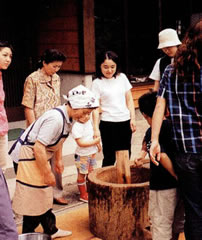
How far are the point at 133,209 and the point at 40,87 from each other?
65.5 inches

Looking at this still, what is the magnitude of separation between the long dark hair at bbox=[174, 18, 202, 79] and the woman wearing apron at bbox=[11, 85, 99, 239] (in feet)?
3.08

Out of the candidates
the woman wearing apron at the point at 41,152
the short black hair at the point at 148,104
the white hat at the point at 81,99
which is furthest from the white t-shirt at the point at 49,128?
the short black hair at the point at 148,104

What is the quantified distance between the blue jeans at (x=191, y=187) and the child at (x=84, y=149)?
1.83 m

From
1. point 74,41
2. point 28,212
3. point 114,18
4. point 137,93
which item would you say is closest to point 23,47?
point 74,41

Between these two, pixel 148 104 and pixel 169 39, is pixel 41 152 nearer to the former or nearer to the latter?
pixel 148 104

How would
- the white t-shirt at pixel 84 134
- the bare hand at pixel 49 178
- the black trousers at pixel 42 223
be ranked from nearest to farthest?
the bare hand at pixel 49 178
the black trousers at pixel 42 223
the white t-shirt at pixel 84 134

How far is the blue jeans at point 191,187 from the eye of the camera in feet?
10.4

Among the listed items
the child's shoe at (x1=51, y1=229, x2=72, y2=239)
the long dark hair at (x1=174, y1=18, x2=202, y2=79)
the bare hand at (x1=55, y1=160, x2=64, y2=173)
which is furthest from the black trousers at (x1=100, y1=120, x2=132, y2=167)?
the long dark hair at (x1=174, y1=18, x2=202, y2=79)

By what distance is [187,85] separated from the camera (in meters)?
3.14

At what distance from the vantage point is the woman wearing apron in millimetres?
3770

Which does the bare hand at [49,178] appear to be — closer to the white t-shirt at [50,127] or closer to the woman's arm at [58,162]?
the white t-shirt at [50,127]

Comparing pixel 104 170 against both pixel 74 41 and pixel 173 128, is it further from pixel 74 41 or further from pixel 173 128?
pixel 74 41

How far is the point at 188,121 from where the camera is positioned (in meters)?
3.15

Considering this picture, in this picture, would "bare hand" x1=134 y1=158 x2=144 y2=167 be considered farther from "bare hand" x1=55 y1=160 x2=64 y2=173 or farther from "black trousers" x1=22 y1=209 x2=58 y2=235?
"black trousers" x1=22 y1=209 x2=58 y2=235
